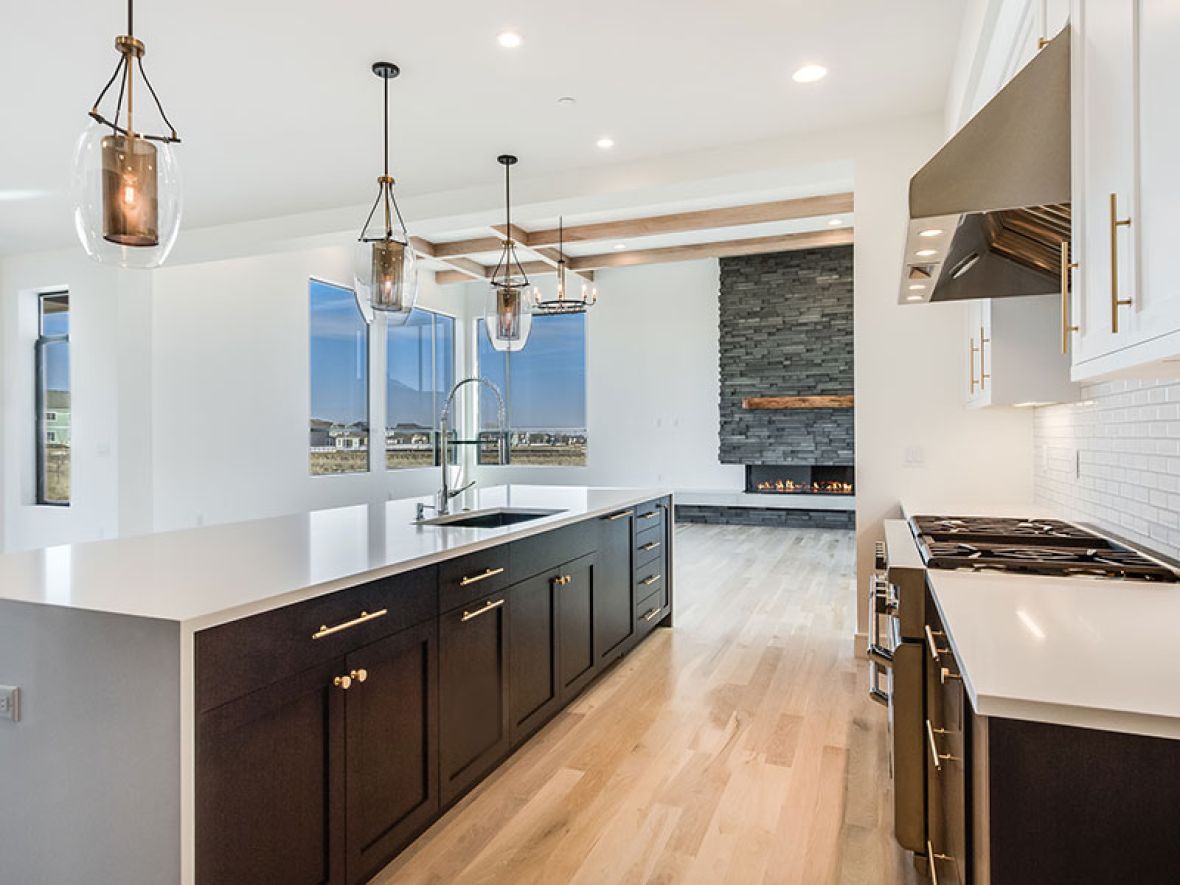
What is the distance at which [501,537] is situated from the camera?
2568mm

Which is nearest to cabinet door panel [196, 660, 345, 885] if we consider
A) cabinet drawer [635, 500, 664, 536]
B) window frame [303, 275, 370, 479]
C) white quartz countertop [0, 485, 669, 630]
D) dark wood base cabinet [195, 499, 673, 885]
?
dark wood base cabinet [195, 499, 673, 885]

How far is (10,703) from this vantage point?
1611 mm

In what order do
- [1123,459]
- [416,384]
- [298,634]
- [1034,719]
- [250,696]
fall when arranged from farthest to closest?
[416,384] → [1123,459] → [298,634] → [250,696] → [1034,719]

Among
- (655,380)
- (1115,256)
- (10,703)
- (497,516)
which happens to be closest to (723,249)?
(655,380)

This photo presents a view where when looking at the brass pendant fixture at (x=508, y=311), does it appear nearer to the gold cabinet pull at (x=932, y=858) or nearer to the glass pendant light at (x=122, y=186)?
the glass pendant light at (x=122, y=186)

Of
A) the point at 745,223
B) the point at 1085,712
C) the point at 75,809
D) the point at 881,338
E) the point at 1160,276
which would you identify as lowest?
the point at 75,809

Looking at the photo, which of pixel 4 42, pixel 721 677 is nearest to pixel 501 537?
pixel 721 677

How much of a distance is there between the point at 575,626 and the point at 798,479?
23.3ft

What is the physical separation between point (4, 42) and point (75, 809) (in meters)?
3.46

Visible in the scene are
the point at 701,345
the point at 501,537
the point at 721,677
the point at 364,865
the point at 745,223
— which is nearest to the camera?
the point at 364,865

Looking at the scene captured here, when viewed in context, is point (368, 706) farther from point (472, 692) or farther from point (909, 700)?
point (909, 700)

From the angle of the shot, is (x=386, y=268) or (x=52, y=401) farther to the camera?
(x=52, y=401)

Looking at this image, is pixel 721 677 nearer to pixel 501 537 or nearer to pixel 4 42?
pixel 501 537

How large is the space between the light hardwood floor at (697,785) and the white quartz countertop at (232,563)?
83 cm
